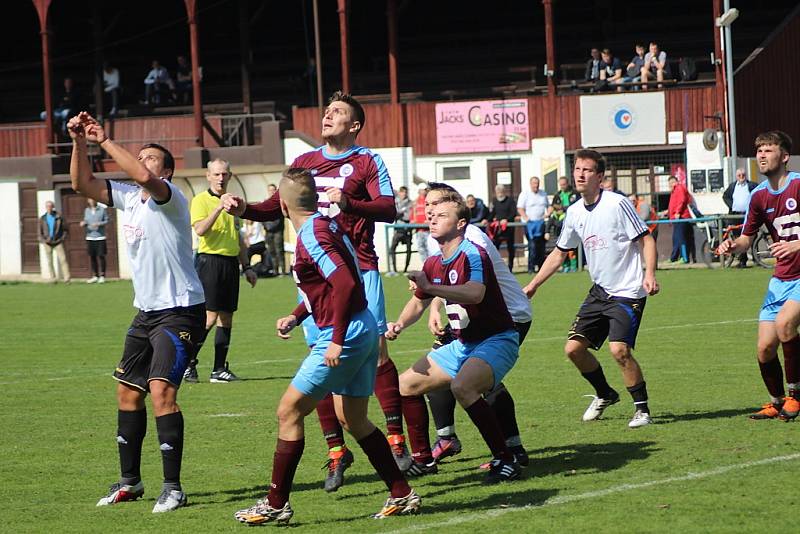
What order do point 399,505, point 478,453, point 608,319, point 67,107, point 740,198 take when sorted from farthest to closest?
point 67,107, point 740,198, point 608,319, point 478,453, point 399,505

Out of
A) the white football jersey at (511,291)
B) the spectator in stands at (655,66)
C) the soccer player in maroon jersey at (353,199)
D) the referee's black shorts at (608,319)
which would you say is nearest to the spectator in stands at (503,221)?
the spectator in stands at (655,66)

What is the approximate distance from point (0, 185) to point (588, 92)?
16.8 m

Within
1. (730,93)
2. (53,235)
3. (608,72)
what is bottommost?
(53,235)

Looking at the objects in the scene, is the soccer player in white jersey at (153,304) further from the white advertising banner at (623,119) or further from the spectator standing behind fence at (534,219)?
the white advertising banner at (623,119)

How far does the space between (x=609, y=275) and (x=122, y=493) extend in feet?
12.6

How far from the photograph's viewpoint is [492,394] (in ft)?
25.6

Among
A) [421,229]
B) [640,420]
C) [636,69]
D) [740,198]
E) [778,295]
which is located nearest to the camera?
[640,420]

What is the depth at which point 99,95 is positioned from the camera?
129 ft

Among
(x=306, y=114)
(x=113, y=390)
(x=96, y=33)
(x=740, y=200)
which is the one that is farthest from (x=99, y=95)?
(x=113, y=390)

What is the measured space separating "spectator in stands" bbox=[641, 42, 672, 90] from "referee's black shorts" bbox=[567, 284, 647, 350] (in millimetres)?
23564

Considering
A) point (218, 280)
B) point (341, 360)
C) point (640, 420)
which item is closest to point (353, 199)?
point (341, 360)

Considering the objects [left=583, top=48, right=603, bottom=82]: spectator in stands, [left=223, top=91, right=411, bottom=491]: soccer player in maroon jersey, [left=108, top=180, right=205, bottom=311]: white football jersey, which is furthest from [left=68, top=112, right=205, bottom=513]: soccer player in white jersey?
[left=583, top=48, right=603, bottom=82]: spectator in stands

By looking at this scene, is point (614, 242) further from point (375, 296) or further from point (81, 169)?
point (81, 169)

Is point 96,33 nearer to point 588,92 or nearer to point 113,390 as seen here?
point 588,92
